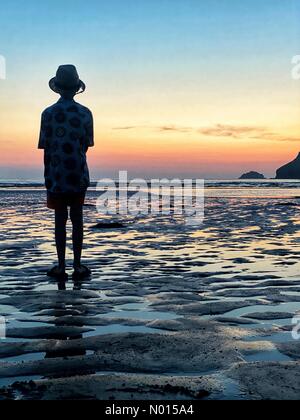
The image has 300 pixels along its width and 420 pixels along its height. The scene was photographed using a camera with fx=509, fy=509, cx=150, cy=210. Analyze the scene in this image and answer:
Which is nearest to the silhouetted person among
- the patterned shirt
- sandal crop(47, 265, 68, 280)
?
the patterned shirt

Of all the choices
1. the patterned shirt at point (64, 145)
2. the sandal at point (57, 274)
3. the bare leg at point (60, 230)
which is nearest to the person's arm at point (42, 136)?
the patterned shirt at point (64, 145)

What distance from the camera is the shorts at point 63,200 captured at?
6.02 metres

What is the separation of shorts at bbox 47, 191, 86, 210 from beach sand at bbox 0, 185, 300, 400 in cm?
83

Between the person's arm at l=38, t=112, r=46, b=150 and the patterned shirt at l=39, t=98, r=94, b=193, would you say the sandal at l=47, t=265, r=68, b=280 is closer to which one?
the patterned shirt at l=39, t=98, r=94, b=193

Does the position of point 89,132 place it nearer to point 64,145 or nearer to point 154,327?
point 64,145

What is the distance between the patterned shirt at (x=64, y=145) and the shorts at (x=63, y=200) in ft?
0.20

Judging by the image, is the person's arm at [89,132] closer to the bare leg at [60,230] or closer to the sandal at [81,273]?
the bare leg at [60,230]

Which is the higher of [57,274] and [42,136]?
[42,136]

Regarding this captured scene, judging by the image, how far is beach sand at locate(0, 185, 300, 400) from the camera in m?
2.45

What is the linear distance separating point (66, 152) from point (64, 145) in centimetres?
9

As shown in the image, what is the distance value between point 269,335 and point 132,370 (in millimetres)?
1105

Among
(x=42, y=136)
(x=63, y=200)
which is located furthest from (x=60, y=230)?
(x=42, y=136)

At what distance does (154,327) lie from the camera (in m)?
3.57
